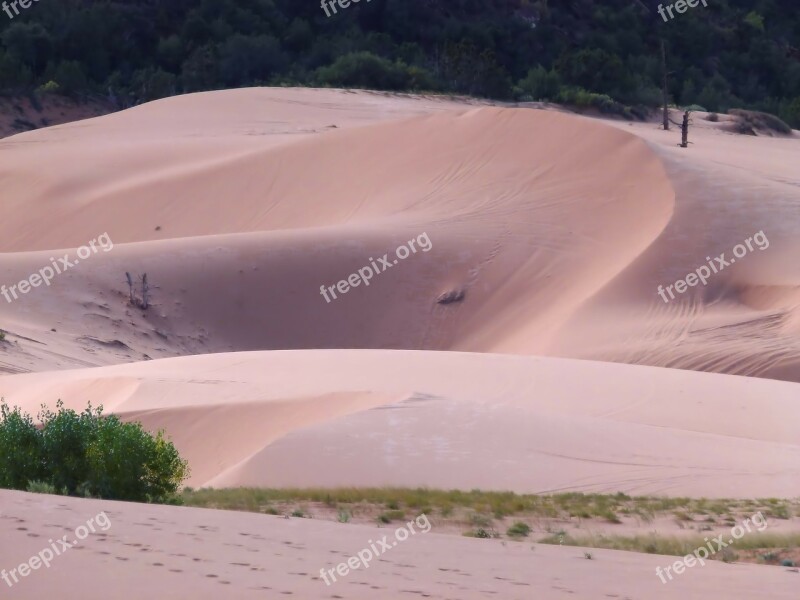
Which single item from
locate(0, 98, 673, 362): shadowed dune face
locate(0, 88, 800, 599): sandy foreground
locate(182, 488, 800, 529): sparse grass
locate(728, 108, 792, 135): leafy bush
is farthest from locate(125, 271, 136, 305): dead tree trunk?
locate(728, 108, 792, 135): leafy bush

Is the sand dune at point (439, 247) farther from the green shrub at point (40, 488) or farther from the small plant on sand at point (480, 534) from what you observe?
the small plant on sand at point (480, 534)

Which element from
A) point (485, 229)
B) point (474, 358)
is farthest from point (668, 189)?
point (474, 358)

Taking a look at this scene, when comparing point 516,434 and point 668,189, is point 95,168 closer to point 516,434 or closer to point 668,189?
point 668,189

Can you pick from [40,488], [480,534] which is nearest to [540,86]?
[480,534]

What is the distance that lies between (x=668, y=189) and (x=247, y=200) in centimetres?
1094

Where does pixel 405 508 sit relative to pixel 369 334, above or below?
above

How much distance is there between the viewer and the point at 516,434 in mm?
9594

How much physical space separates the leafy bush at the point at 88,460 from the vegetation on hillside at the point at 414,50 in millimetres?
34053

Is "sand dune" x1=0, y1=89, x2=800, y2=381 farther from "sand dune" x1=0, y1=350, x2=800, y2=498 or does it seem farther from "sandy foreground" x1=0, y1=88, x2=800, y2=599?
"sand dune" x1=0, y1=350, x2=800, y2=498

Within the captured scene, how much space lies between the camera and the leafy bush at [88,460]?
7504 millimetres

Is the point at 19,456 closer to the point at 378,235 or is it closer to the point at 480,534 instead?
the point at 480,534

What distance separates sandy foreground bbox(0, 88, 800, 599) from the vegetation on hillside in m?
7.74

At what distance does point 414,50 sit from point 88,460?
141ft

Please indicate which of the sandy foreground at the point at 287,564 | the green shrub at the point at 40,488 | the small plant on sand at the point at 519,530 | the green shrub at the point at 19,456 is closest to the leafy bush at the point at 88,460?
the green shrub at the point at 19,456
